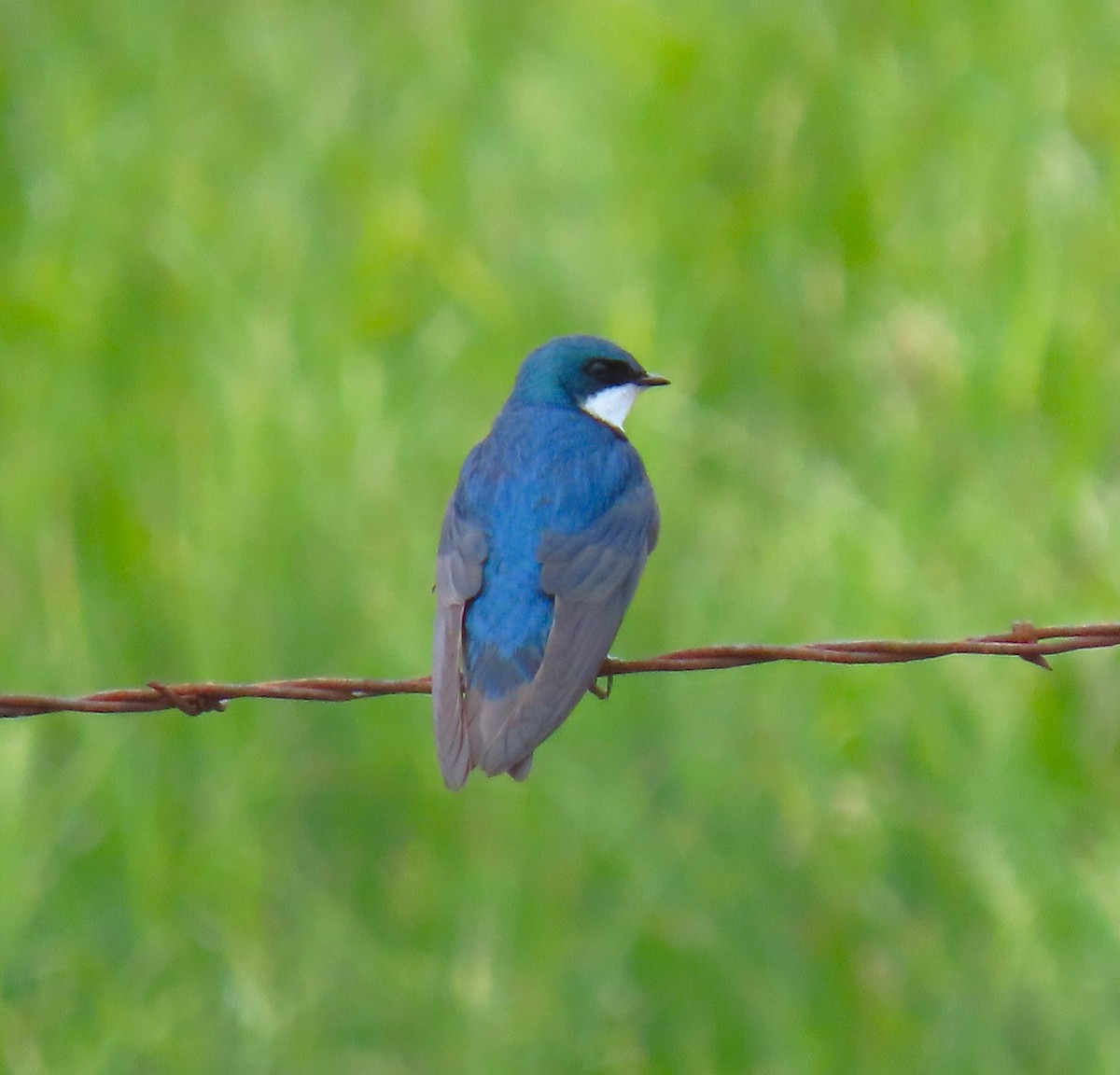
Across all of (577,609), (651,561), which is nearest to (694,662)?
(577,609)

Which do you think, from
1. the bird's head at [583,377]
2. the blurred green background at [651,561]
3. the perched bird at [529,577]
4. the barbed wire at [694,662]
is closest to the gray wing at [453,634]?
the perched bird at [529,577]

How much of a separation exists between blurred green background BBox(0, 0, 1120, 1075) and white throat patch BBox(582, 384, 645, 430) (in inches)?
19.0

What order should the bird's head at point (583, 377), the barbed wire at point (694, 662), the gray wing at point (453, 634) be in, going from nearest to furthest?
the barbed wire at point (694, 662) < the gray wing at point (453, 634) < the bird's head at point (583, 377)

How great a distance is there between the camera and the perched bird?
309 centimetres

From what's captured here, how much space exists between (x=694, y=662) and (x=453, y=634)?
0.60m

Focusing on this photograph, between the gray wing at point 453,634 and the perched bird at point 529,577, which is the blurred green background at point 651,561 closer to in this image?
the perched bird at point 529,577

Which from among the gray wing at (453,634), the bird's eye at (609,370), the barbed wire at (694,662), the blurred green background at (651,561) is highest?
the barbed wire at (694,662)

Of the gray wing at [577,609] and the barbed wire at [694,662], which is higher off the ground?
the barbed wire at [694,662]

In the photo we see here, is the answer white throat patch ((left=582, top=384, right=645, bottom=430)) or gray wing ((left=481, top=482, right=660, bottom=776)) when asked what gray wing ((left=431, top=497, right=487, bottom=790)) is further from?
white throat patch ((left=582, top=384, right=645, bottom=430))

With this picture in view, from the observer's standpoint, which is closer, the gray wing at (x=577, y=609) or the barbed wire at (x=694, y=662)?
the barbed wire at (x=694, y=662)

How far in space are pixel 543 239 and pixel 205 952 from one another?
6.50ft

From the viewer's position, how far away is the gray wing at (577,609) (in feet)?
10.0

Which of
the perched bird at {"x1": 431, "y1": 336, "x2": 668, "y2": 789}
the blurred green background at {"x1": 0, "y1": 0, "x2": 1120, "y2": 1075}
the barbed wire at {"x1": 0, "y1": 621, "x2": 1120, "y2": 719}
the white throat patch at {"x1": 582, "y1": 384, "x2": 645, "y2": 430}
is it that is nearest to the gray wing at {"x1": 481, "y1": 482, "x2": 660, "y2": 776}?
the perched bird at {"x1": 431, "y1": 336, "x2": 668, "y2": 789}

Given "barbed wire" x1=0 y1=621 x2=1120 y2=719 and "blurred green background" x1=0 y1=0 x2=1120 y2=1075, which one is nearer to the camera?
"barbed wire" x1=0 y1=621 x2=1120 y2=719
